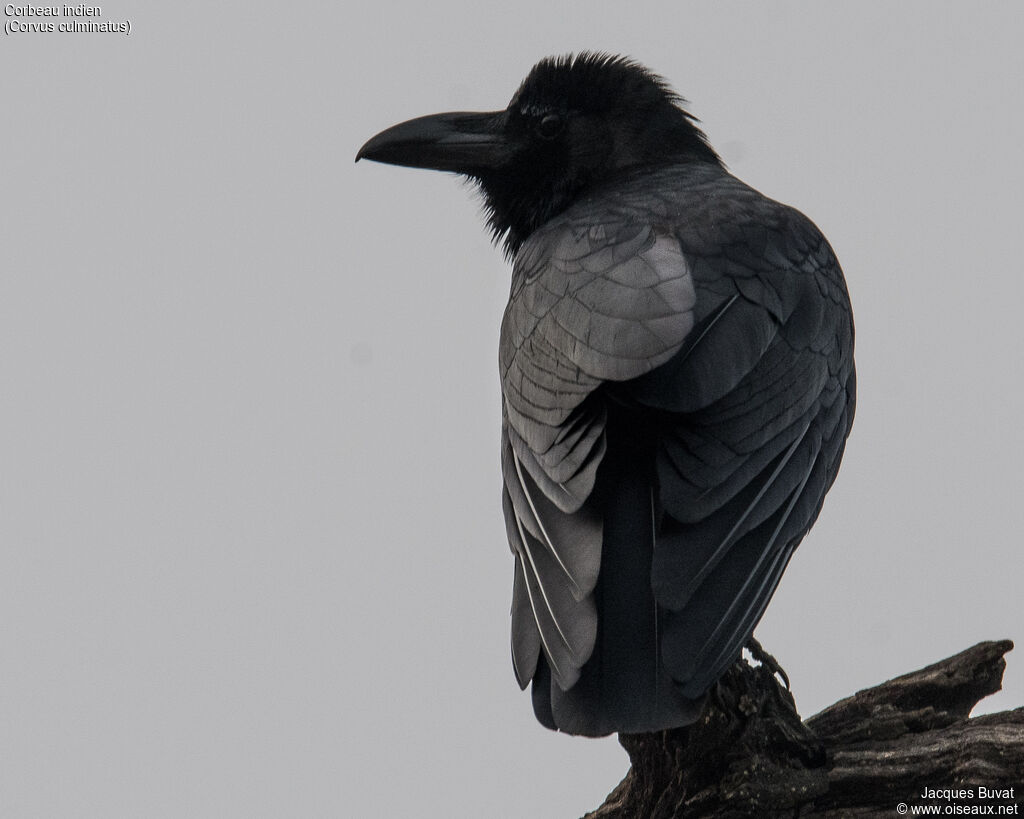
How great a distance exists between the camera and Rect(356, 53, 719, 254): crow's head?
21.1 feet

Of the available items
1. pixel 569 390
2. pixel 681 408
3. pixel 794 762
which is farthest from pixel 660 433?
pixel 794 762

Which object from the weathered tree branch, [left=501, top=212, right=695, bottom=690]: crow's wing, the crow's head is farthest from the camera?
the crow's head

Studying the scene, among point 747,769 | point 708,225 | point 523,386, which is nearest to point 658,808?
point 747,769

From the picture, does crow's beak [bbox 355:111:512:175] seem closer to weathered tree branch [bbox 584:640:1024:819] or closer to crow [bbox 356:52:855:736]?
crow [bbox 356:52:855:736]

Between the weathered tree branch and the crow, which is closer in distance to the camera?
the crow

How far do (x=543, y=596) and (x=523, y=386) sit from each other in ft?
2.97

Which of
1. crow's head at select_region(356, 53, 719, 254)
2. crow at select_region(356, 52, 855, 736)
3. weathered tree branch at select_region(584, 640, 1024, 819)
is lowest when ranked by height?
Answer: weathered tree branch at select_region(584, 640, 1024, 819)

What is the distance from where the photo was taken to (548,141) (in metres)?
6.45

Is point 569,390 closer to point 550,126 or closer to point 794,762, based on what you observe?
point 794,762

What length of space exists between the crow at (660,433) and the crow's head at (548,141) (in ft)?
2.00

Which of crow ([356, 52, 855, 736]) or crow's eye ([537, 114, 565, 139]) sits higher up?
crow's eye ([537, 114, 565, 139])

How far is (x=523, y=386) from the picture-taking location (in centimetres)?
485

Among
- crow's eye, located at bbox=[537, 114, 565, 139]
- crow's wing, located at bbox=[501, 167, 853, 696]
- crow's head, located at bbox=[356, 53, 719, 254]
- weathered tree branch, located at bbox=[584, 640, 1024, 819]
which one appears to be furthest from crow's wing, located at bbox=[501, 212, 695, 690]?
crow's eye, located at bbox=[537, 114, 565, 139]

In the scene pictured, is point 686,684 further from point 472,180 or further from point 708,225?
point 472,180
